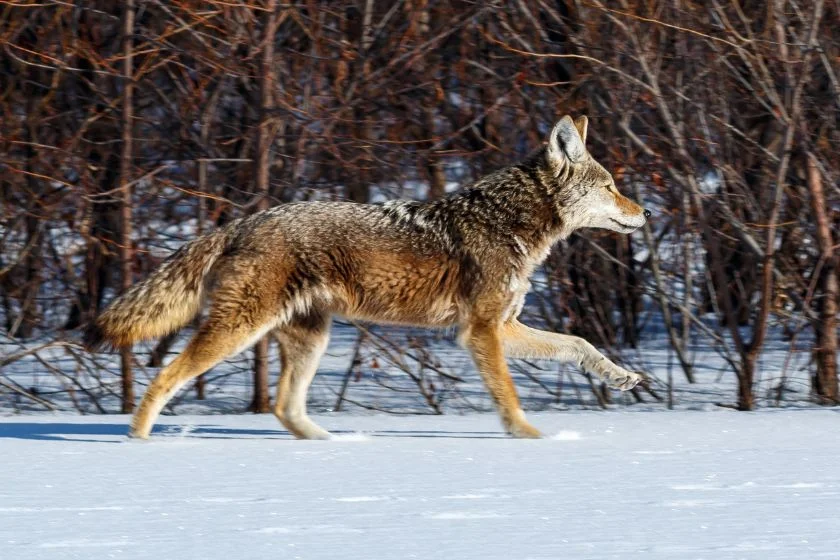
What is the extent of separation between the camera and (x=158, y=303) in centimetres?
746

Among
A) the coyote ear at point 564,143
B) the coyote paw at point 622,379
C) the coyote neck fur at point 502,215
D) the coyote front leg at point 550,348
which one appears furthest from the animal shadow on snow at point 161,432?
the coyote ear at point 564,143

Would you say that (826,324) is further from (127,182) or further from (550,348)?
(127,182)

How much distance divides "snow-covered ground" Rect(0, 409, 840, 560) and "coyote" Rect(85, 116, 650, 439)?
430mm

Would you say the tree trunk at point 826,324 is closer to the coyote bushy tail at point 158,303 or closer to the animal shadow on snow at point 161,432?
the animal shadow on snow at point 161,432

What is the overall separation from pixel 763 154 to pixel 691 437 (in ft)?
10.4

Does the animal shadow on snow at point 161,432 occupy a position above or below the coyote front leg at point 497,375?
below

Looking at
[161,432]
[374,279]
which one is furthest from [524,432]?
[161,432]

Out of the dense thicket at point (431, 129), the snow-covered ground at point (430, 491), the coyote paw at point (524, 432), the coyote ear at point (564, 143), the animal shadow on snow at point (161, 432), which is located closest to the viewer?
the snow-covered ground at point (430, 491)

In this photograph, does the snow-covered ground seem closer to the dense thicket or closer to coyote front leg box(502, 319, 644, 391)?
coyote front leg box(502, 319, 644, 391)

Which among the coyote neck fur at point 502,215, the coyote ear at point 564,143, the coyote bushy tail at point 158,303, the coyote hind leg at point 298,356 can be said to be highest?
the coyote ear at point 564,143

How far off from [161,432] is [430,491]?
268cm

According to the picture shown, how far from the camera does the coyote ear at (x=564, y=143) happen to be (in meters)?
7.88

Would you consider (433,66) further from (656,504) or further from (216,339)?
(656,504)

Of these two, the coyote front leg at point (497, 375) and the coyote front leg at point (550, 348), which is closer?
the coyote front leg at point (497, 375)
